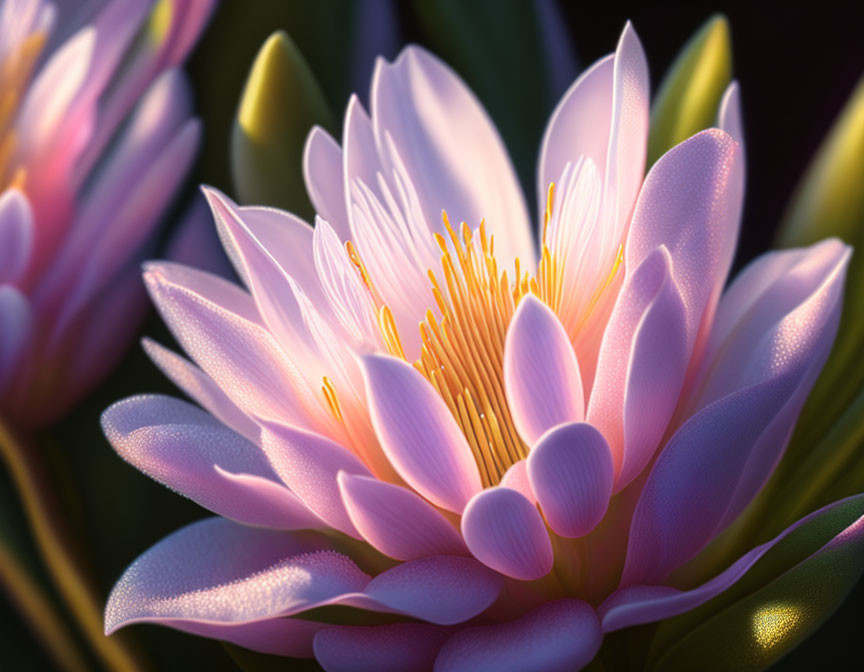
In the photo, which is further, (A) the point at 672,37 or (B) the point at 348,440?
(A) the point at 672,37

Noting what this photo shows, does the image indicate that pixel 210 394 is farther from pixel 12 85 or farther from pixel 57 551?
pixel 12 85

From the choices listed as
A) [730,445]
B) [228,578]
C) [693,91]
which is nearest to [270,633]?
[228,578]

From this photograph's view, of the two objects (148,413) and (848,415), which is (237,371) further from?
(848,415)

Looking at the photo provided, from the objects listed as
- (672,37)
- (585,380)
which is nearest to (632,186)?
(585,380)

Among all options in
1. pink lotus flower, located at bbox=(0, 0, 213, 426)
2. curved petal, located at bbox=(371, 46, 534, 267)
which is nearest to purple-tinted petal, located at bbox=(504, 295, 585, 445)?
curved petal, located at bbox=(371, 46, 534, 267)

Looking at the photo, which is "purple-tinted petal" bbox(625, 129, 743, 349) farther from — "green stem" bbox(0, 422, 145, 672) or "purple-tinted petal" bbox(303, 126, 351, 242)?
"green stem" bbox(0, 422, 145, 672)

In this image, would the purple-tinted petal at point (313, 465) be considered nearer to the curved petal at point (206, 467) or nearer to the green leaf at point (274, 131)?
the curved petal at point (206, 467)
